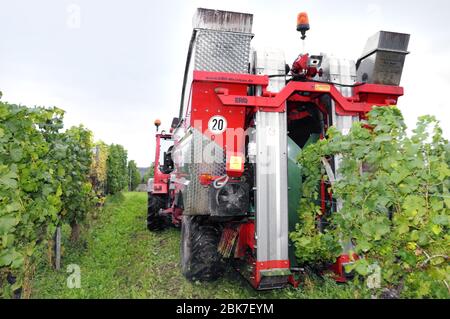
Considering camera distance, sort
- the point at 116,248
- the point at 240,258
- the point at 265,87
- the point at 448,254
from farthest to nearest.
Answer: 1. the point at 116,248
2. the point at 240,258
3. the point at 265,87
4. the point at 448,254

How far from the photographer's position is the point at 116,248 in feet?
19.2

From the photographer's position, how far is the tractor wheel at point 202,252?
373 centimetres

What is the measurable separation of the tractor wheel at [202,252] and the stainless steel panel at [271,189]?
2.24ft

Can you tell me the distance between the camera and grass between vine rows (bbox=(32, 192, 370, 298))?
12.0 ft

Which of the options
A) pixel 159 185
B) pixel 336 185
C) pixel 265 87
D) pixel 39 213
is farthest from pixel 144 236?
pixel 336 185

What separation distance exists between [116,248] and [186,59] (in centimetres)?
382

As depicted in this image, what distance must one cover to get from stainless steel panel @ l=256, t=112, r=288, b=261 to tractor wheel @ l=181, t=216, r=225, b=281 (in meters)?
0.68

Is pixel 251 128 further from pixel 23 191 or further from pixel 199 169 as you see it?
pixel 23 191

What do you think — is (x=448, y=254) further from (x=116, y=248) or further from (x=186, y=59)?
(x=116, y=248)

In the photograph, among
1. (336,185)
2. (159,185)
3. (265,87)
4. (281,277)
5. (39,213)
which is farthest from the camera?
(159,185)

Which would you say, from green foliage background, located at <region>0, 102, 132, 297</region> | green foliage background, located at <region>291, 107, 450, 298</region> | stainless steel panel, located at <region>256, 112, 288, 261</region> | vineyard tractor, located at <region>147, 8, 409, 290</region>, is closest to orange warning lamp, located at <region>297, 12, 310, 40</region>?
vineyard tractor, located at <region>147, 8, 409, 290</region>

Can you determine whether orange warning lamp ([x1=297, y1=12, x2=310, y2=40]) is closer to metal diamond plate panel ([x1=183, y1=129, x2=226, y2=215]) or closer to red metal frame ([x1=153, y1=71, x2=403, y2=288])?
red metal frame ([x1=153, y1=71, x2=403, y2=288])

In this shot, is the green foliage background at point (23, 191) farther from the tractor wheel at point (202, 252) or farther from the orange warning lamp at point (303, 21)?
the orange warning lamp at point (303, 21)

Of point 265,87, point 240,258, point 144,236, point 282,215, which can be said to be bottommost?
point 144,236
